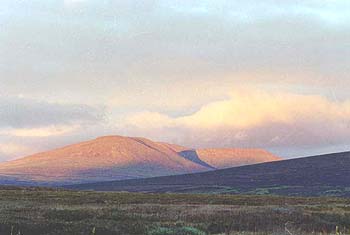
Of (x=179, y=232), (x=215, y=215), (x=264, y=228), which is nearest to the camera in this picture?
(x=179, y=232)

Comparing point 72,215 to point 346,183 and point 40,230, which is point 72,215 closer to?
point 40,230

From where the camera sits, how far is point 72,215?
2712cm

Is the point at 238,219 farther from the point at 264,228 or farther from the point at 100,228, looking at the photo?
the point at 100,228

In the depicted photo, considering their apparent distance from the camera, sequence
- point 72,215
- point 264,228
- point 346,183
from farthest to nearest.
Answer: point 346,183 → point 72,215 → point 264,228

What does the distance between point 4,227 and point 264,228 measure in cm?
1109

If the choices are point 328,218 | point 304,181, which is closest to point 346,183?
point 304,181

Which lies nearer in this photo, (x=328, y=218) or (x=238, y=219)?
(x=238, y=219)

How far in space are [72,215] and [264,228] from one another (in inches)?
413

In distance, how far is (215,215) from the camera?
97.1 ft

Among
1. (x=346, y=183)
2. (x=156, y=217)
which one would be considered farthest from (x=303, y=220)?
(x=346, y=183)

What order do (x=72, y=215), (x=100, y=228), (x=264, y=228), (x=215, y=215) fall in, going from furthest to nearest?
(x=215, y=215), (x=72, y=215), (x=264, y=228), (x=100, y=228)

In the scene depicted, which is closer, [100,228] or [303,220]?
[100,228]

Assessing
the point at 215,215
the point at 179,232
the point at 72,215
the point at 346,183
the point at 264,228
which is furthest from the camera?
the point at 346,183

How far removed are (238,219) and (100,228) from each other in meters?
9.31
